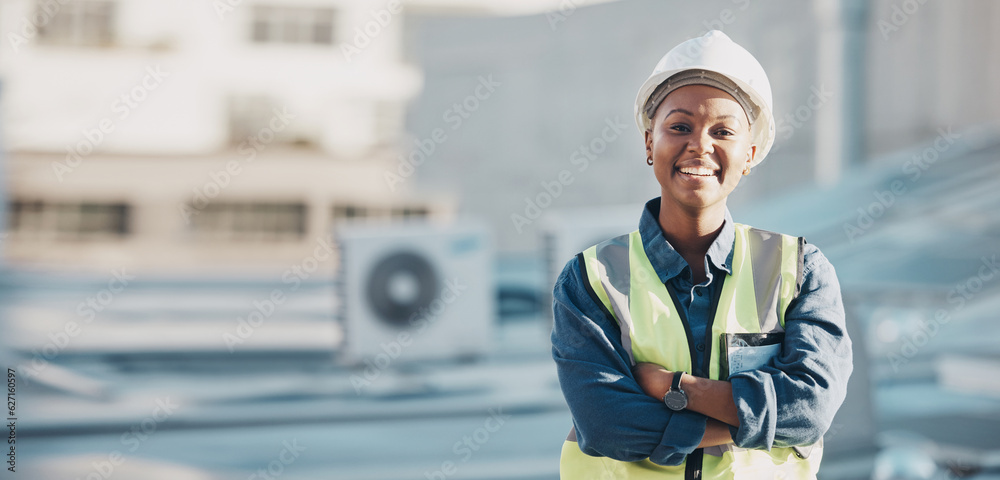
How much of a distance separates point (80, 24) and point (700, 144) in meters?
17.4

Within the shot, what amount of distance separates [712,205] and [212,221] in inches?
587

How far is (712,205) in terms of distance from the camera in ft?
3.64

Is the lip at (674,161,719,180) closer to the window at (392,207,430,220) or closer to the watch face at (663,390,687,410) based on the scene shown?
the watch face at (663,390,687,410)

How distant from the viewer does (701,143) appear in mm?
1055

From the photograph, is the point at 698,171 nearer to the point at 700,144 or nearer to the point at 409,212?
the point at 700,144

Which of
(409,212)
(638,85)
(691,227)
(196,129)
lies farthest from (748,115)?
(196,129)

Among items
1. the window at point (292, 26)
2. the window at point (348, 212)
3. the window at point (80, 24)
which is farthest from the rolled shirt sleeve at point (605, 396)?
the window at point (80, 24)

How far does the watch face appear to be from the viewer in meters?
1.03

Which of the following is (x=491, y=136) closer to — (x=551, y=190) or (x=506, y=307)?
(x=551, y=190)

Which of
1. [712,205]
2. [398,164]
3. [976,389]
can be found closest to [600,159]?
[398,164]

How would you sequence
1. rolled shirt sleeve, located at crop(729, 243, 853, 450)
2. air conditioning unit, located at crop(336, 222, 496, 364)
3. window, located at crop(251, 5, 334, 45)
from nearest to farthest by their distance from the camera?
rolled shirt sleeve, located at crop(729, 243, 853, 450) → air conditioning unit, located at crop(336, 222, 496, 364) → window, located at crop(251, 5, 334, 45)

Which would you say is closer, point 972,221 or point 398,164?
point 972,221

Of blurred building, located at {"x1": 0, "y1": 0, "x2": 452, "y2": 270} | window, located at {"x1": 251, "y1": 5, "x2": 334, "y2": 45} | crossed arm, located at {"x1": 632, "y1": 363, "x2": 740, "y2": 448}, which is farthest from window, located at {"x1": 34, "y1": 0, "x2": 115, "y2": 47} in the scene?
crossed arm, located at {"x1": 632, "y1": 363, "x2": 740, "y2": 448}

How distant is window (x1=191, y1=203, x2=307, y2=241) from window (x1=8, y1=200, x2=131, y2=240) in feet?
4.66
